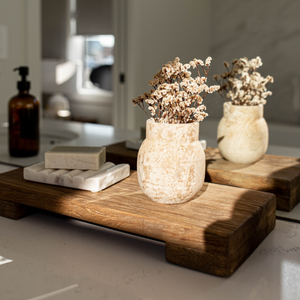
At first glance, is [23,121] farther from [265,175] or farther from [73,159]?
[265,175]

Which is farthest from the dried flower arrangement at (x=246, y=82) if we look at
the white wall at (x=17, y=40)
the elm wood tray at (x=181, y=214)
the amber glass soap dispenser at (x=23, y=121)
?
the white wall at (x=17, y=40)

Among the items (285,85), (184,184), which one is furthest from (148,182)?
(285,85)

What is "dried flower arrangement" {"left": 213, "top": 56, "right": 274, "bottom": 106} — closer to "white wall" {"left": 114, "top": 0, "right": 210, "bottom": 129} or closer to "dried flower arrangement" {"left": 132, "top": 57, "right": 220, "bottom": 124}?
"dried flower arrangement" {"left": 132, "top": 57, "right": 220, "bottom": 124}

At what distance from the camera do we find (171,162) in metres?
0.64

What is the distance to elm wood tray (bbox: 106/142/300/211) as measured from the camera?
82 centimetres

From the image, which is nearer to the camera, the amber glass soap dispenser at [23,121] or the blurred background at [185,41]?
the amber glass soap dispenser at [23,121]

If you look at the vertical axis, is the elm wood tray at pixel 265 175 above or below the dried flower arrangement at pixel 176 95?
below

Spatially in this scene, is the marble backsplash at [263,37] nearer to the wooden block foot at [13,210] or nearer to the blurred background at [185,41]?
the blurred background at [185,41]

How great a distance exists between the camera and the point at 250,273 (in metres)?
0.57

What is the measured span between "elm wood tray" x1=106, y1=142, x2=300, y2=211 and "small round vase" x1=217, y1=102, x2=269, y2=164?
27 millimetres

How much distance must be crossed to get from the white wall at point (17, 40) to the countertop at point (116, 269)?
139cm

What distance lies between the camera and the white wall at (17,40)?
1.91m

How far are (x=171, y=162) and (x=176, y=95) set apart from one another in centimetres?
11

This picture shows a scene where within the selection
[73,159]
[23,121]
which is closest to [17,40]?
[23,121]
